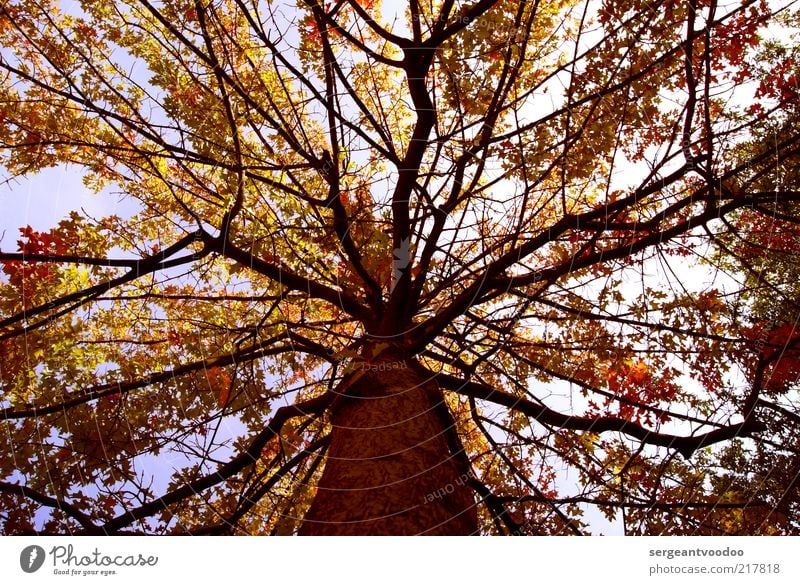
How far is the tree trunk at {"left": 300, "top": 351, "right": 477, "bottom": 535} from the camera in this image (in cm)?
231

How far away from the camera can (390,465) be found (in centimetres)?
258

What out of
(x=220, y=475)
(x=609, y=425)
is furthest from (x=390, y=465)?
(x=609, y=425)

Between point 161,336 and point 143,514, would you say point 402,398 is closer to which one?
point 143,514

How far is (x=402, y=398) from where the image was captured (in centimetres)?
309

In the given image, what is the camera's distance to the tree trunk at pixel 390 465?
231 cm

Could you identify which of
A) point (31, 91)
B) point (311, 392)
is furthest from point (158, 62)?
point (311, 392)
